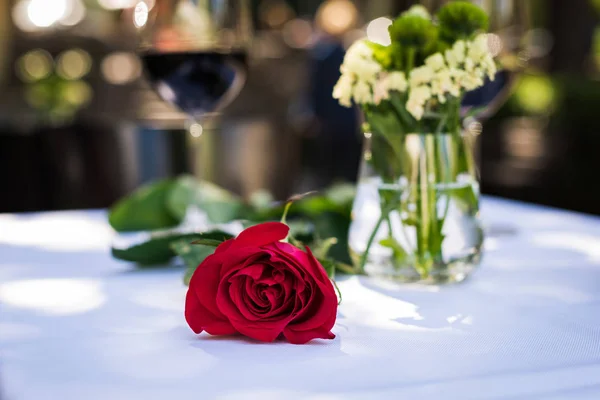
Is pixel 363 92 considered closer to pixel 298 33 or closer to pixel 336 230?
pixel 336 230

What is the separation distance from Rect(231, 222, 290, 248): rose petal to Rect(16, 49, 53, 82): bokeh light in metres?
4.92

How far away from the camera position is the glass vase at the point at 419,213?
0.65m

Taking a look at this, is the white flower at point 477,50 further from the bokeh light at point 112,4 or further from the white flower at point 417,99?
the bokeh light at point 112,4

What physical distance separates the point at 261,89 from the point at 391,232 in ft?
14.6

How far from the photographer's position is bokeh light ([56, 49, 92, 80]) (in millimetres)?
4898

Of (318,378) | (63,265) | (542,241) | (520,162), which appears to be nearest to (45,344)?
(318,378)

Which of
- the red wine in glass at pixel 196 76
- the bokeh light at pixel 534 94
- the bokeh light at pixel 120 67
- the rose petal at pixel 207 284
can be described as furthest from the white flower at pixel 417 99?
the bokeh light at pixel 534 94

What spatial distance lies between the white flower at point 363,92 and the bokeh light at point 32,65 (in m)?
4.79

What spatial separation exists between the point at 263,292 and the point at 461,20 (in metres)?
0.30

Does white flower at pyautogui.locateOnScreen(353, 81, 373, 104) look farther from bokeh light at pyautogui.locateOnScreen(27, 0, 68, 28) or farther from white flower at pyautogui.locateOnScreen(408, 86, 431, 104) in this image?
bokeh light at pyautogui.locateOnScreen(27, 0, 68, 28)

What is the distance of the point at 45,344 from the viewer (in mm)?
509

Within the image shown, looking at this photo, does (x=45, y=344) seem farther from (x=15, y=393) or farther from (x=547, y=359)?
(x=547, y=359)

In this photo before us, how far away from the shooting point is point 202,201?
3.03ft

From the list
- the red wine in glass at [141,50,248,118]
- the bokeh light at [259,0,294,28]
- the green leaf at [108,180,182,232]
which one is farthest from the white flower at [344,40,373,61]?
the bokeh light at [259,0,294,28]
